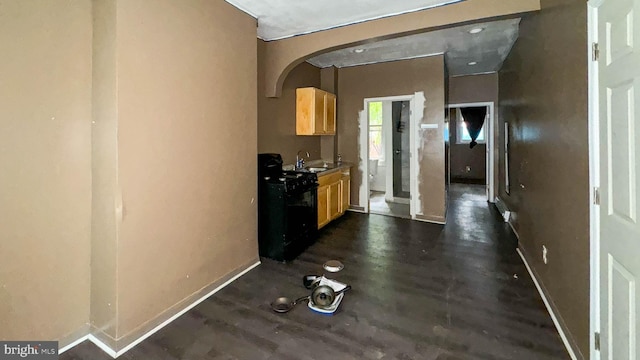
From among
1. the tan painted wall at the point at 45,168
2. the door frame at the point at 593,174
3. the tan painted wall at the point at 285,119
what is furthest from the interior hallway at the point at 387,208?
the tan painted wall at the point at 45,168

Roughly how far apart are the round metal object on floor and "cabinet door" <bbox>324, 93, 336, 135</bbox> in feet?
8.34

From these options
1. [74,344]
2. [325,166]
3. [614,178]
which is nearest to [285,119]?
[325,166]

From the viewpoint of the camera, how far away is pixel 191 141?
2373 mm

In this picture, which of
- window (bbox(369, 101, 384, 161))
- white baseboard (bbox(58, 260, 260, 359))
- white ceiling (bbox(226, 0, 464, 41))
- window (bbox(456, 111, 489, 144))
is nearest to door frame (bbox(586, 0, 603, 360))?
white ceiling (bbox(226, 0, 464, 41))

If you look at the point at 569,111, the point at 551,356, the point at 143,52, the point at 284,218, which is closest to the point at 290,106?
the point at 284,218

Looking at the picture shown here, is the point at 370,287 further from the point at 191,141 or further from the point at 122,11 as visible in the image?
the point at 122,11

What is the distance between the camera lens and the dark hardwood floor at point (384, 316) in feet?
6.20

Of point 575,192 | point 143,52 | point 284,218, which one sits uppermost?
point 143,52

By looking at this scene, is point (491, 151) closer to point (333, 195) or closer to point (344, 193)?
point (344, 193)

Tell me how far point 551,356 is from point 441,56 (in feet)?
13.9

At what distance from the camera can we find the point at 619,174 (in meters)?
1.35

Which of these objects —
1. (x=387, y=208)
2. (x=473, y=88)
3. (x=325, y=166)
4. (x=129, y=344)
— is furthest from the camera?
(x=473, y=88)

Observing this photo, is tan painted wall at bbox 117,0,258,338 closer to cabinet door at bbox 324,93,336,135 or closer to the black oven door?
the black oven door

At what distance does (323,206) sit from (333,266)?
Answer: 4.59 feet
